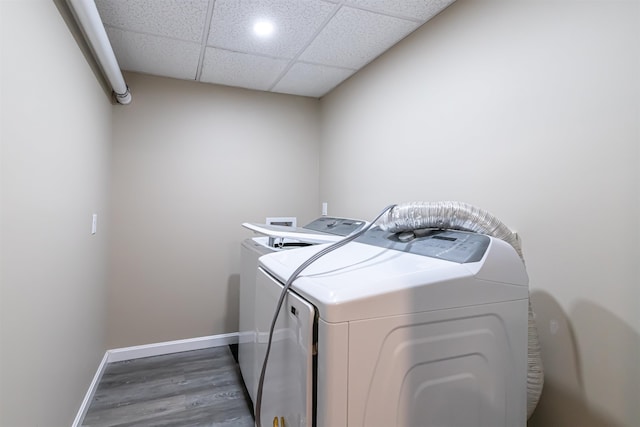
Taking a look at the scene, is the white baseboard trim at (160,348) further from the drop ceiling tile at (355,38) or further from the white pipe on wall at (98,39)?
the drop ceiling tile at (355,38)

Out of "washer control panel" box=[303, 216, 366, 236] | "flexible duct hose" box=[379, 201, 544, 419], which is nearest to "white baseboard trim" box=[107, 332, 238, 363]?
"washer control panel" box=[303, 216, 366, 236]

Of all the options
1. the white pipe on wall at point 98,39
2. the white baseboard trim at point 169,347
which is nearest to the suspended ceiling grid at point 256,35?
the white pipe on wall at point 98,39

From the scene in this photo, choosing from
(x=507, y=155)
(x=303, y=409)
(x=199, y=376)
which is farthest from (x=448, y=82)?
(x=199, y=376)

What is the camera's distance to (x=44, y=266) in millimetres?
1240

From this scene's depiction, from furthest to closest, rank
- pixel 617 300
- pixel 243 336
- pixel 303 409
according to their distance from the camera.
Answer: pixel 243 336 → pixel 617 300 → pixel 303 409

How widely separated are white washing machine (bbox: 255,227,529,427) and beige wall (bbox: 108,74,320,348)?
1.84 metres

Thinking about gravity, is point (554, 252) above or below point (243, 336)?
above

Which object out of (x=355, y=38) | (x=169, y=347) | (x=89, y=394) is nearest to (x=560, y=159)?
(x=355, y=38)

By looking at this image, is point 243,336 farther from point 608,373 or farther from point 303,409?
point 608,373

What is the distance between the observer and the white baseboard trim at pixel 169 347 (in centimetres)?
244

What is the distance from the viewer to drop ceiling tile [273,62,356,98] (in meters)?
2.35

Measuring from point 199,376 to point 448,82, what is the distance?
7.87 feet

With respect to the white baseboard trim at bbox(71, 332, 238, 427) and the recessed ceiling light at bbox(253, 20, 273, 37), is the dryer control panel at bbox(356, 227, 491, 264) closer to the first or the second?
the recessed ceiling light at bbox(253, 20, 273, 37)

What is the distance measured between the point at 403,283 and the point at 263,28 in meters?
1.66
